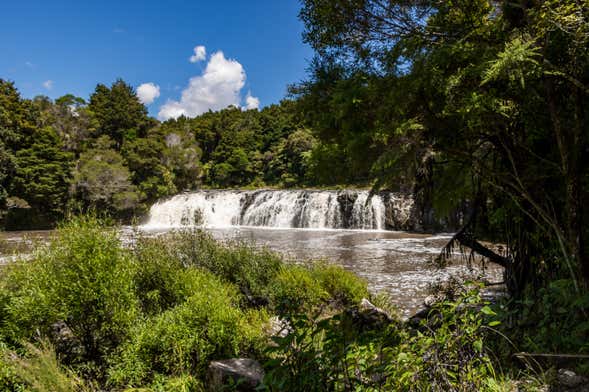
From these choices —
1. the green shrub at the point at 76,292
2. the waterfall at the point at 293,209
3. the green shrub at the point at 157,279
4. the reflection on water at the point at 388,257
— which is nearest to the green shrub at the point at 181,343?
the green shrub at the point at 76,292

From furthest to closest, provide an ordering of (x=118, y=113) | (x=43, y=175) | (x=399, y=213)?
(x=118, y=113)
(x=43, y=175)
(x=399, y=213)

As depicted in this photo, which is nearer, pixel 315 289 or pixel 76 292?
pixel 76 292

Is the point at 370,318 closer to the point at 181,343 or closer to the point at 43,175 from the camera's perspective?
the point at 181,343

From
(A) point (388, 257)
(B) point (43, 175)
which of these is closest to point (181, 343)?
(A) point (388, 257)

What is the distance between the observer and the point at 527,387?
8.18 ft

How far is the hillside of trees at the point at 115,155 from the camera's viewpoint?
2577 centimetres

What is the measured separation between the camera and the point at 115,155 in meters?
30.5

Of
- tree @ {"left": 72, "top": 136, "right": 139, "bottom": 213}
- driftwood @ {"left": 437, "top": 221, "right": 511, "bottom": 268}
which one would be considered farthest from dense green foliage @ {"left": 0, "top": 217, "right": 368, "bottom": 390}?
tree @ {"left": 72, "top": 136, "right": 139, "bottom": 213}

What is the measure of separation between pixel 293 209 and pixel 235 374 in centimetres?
2039

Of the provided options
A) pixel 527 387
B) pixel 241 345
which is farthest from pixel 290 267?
pixel 527 387

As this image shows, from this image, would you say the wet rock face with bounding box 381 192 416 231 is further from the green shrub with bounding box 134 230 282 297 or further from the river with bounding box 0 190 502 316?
the green shrub with bounding box 134 230 282 297

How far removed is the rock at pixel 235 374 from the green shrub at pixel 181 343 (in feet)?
1.36

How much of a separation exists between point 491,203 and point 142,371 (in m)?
4.76

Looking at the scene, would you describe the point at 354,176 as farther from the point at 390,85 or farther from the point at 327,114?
the point at 390,85
